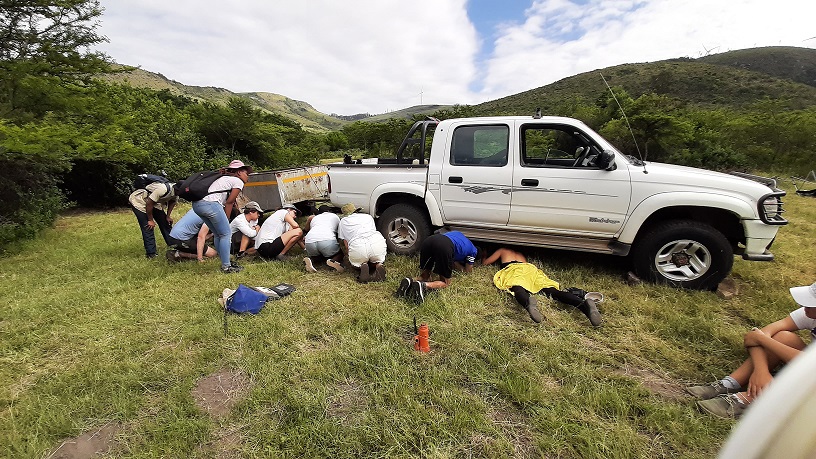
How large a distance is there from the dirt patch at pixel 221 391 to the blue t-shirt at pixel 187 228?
128 inches

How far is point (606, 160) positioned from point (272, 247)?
439cm

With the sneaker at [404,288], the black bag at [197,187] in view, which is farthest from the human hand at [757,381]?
the black bag at [197,187]

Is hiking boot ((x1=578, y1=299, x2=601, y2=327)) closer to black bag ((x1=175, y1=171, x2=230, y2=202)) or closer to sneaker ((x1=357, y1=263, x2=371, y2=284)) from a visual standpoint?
sneaker ((x1=357, y1=263, x2=371, y2=284))

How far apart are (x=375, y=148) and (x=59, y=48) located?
2665 cm

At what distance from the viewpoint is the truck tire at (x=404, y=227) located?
4953 millimetres

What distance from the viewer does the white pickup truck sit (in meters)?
3.71

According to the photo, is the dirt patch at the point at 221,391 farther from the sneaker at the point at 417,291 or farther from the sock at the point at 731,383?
the sock at the point at 731,383

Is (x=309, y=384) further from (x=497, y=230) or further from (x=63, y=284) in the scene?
(x=63, y=284)

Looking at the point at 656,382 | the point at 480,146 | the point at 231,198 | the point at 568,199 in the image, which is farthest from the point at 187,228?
the point at 656,382

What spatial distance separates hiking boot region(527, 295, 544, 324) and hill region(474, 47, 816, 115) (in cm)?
2816

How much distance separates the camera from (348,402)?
2.39 m

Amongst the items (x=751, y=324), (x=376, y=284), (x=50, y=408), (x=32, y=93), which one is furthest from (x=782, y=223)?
(x=32, y=93)

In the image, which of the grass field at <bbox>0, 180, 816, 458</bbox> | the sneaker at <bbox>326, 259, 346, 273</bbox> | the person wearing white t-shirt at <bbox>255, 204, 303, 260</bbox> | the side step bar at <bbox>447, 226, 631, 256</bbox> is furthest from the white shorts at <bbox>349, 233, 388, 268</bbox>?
the person wearing white t-shirt at <bbox>255, 204, 303, 260</bbox>

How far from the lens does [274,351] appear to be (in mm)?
2941
